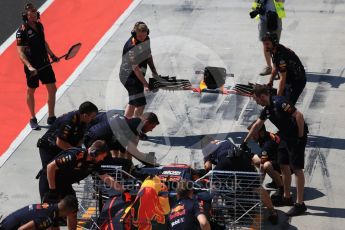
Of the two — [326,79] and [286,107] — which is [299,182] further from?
[326,79]

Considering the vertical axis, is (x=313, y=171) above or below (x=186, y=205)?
above

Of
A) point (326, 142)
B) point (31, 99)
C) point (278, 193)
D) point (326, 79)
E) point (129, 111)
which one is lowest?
point (278, 193)

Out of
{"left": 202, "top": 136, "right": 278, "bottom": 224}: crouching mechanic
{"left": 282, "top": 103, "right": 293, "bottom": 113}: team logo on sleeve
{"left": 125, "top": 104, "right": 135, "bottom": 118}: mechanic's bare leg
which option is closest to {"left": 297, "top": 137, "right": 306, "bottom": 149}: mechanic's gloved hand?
{"left": 282, "top": 103, "right": 293, "bottom": 113}: team logo on sleeve

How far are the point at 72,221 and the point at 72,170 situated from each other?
0.67 m

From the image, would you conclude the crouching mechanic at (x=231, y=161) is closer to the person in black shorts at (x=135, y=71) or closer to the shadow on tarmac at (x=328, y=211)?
the shadow on tarmac at (x=328, y=211)

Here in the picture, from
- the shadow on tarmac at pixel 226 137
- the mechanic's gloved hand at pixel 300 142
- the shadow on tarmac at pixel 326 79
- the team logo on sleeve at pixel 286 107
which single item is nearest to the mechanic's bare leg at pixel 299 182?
the mechanic's gloved hand at pixel 300 142

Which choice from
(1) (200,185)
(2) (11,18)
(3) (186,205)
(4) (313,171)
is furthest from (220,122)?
(2) (11,18)

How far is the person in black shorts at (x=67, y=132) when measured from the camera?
11.4 meters

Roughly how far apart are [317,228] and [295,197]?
2.73 ft

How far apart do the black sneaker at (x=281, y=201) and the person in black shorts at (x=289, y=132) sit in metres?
0.17

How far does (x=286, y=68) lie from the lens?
1318 centimetres

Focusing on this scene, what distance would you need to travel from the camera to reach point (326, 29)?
1780 centimetres

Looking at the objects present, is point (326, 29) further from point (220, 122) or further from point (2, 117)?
point (2, 117)

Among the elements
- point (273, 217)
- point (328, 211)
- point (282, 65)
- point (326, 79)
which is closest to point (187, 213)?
point (273, 217)
